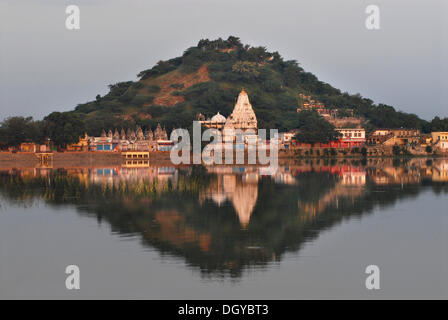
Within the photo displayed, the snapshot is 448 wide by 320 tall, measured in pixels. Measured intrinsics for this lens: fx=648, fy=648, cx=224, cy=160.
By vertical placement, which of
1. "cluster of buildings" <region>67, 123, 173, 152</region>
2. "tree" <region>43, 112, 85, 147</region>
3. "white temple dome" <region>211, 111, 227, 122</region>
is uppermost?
"white temple dome" <region>211, 111, 227, 122</region>

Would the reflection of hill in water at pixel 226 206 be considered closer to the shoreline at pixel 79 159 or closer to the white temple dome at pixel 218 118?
the shoreline at pixel 79 159

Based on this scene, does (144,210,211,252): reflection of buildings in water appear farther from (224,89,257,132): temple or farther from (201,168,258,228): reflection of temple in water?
(224,89,257,132): temple

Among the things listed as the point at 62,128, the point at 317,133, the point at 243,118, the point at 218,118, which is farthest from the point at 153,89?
the point at 62,128

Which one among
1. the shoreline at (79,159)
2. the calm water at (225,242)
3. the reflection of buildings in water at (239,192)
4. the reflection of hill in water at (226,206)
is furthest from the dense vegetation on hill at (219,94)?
the calm water at (225,242)

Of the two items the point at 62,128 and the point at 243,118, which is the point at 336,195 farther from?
the point at 243,118

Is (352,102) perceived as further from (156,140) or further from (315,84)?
(156,140)

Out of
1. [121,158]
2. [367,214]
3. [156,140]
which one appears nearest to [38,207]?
[367,214]

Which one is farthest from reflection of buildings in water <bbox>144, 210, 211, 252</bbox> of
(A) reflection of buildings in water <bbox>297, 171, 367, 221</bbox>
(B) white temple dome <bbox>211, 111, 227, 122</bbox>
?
(B) white temple dome <bbox>211, 111, 227, 122</bbox>
